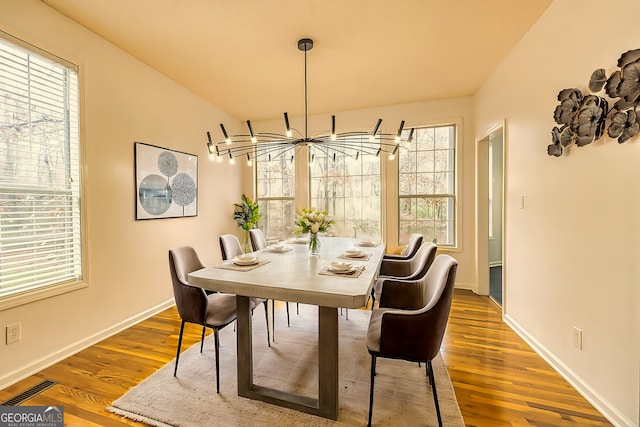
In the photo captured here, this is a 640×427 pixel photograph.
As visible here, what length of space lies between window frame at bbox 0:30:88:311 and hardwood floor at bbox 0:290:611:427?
57 centimetres

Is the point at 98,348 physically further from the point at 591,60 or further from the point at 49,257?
the point at 591,60

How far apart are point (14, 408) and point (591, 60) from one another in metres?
4.22

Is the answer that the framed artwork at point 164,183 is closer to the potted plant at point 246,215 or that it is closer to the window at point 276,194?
the potted plant at point 246,215

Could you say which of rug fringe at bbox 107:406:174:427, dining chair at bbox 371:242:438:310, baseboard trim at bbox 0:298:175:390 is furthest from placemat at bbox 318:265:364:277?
baseboard trim at bbox 0:298:175:390

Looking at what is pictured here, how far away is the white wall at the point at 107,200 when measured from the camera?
6.79 ft

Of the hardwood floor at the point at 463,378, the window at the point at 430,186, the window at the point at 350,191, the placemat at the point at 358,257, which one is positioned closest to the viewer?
the hardwood floor at the point at 463,378

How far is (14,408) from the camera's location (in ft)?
5.50

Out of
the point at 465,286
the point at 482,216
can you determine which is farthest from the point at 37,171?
the point at 465,286

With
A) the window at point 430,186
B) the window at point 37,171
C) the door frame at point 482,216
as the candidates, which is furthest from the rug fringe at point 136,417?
the door frame at point 482,216

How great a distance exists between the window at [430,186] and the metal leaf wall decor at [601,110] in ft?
6.71

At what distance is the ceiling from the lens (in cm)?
216

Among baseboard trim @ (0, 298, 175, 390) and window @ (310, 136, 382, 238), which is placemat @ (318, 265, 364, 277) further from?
window @ (310, 136, 382, 238)

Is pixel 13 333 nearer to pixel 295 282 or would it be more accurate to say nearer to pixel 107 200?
pixel 107 200

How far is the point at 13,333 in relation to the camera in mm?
1964
